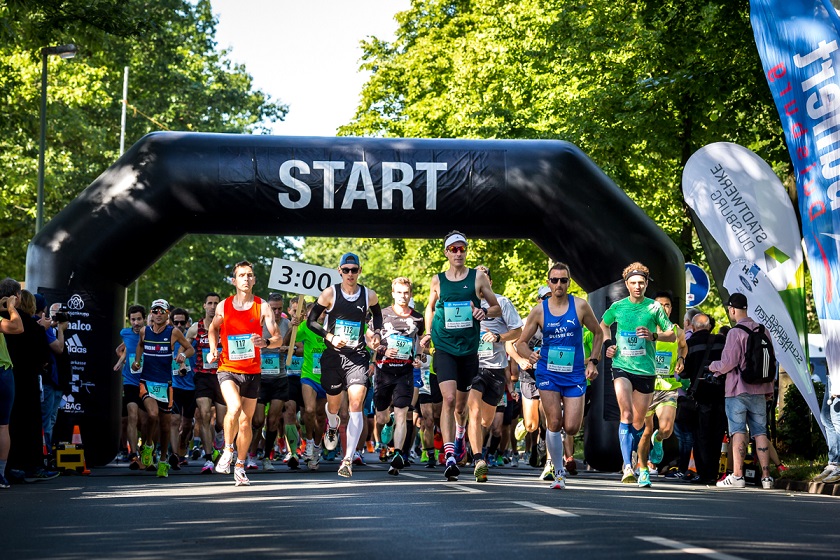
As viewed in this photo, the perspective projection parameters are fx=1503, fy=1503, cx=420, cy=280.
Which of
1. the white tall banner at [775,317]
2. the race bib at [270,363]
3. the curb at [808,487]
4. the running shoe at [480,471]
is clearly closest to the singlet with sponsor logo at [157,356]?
the race bib at [270,363]

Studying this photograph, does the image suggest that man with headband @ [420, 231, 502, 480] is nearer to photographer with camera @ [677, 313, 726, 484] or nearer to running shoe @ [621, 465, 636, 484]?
running shoe @ [621, 465, 636, 484]

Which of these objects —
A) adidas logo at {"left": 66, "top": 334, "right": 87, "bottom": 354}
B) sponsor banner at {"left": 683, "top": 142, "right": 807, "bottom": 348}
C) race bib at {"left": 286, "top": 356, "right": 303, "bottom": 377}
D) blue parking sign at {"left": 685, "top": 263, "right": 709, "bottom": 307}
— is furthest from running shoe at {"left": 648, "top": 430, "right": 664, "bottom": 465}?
adidas logo at {"left": 66, "top": 334, "right": 87, "bottom": 354}

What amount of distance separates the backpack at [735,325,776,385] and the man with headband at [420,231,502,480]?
10.6 ft

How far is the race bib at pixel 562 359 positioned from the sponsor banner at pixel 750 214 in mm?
4188

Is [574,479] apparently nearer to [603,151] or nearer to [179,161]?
[179,161]

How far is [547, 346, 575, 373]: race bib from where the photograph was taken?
14.3m

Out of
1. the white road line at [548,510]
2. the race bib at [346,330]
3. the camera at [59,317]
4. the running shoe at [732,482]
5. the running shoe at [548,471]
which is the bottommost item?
the white road line at [548,510]

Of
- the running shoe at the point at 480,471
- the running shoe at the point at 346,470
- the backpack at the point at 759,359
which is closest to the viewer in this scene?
the running shoe at the point at 480,471

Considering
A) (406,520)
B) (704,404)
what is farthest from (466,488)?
(704,404)

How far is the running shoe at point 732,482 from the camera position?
1659 centimetres

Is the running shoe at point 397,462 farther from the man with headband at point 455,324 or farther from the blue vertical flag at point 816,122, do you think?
the blue vertical flag at point 816,122

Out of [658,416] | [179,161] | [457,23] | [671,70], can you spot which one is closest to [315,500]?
[658,416]

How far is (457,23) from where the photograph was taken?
4472 centimetres

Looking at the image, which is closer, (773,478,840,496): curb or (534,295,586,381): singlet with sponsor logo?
(534,295,586,381): singlet with sponsor logo
